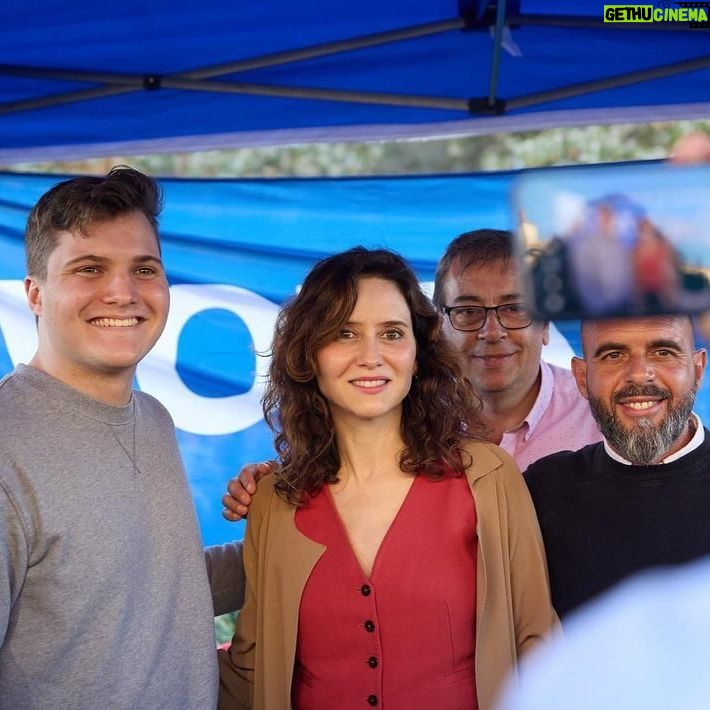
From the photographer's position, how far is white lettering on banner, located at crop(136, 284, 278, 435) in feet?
13.3

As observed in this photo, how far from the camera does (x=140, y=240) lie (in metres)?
2.32

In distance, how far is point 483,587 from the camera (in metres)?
2.25

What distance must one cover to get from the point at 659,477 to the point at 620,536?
0.57 ft

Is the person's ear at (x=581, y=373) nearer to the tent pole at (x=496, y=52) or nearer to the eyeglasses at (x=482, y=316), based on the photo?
the eyeglasses at (x=482, y=316)

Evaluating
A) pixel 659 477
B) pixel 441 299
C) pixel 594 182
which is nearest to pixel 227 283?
pixel 441 299

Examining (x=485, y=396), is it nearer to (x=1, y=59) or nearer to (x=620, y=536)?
(x=620, y=536)

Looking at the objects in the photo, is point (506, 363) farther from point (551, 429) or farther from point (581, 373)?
point (581, 373)

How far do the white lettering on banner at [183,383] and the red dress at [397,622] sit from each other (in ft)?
5.78

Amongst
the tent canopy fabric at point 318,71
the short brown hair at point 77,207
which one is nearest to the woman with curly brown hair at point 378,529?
the short brown hair at point 77,207

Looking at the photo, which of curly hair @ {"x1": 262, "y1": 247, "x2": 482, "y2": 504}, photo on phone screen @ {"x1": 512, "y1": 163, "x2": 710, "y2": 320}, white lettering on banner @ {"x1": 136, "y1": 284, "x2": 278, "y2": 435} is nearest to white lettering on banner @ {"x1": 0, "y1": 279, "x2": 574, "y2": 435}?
white lettering on banner @ {"x1": 136, "y1": 284, "x2": 278, "y2": 435}

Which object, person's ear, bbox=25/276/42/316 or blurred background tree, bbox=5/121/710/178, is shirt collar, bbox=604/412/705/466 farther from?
blurred background tree, bbox=5/121/710/178

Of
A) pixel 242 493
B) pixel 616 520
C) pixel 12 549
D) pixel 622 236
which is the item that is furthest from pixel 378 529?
pixel 622 236

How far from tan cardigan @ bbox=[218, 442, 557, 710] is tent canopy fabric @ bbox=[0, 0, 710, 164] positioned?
1.43 meters

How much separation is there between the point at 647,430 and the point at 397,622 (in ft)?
2.42
